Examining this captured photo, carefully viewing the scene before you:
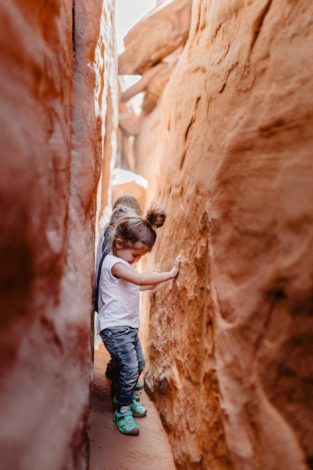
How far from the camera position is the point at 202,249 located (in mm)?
2082

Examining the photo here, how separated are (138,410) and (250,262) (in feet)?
5.31

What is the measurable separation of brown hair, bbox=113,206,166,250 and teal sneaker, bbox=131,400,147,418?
1141 millimetres

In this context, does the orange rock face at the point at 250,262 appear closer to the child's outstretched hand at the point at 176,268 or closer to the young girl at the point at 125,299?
the child's outstretched hand at the point at 176,268

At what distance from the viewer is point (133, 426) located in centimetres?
246

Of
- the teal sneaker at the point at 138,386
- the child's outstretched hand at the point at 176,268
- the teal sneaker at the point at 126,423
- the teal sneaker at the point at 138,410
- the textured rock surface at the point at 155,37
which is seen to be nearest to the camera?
the teal sneaker at the point at 126,423

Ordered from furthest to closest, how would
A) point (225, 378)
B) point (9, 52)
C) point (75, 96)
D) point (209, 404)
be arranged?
point (75, 96), point (209, 404), point (225, 378), point (9, 52)

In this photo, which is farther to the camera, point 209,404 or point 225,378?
point 209,404

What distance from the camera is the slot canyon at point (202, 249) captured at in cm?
138

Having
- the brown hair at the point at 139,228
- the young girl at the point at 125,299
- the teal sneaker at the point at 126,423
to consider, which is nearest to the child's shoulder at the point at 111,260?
the young girl at the point at 125,299

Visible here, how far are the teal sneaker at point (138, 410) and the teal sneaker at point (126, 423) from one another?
0.42 feet

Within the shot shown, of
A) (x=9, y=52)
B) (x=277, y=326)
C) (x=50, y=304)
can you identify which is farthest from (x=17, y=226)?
(x=277, y=326)

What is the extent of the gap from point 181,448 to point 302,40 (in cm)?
215

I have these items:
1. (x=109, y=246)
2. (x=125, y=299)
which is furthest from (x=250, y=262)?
(x=109, y=246)

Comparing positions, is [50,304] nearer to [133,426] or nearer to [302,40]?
[133,426]
